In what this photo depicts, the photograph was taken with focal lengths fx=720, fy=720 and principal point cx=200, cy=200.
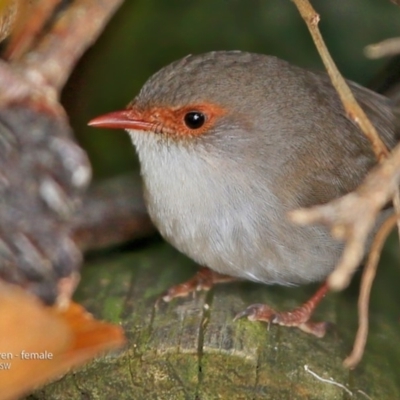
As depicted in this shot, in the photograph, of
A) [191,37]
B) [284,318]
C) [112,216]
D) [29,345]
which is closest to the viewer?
[29,345]

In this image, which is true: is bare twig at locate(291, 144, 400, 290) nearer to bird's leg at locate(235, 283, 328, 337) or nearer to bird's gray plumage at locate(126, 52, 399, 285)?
bird's leg at locate(235, 283, 328, 337)

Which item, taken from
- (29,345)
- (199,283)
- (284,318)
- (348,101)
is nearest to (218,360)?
(284,318)

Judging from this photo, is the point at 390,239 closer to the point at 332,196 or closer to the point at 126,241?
the point at 332,196

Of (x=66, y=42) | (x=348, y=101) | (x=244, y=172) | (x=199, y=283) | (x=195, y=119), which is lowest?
(x=199, y=283)

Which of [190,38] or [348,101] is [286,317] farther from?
[190,38]

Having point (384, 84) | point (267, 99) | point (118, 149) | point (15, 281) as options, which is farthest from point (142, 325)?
point (384, 84)

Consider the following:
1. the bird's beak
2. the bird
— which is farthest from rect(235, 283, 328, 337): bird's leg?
the bird's beak

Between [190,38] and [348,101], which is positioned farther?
[190,38]
